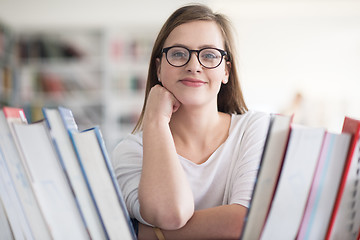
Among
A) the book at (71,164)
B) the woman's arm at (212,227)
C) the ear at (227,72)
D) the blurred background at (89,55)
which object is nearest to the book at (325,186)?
the woman's arm at (212,227)

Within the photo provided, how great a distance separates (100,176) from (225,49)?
2.28 ft

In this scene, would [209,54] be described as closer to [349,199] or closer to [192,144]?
[192,144]

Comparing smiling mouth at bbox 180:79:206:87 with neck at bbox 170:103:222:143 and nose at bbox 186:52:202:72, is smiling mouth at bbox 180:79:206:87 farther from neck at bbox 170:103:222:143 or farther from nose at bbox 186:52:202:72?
neck at bbox 170:103:222:143

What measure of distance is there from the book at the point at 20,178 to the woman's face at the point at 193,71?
0.48 meters

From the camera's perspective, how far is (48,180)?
491 millimetres

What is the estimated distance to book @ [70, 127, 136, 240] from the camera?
471mm

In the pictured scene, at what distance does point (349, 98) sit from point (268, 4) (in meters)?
2.06

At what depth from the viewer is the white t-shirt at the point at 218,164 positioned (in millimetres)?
883

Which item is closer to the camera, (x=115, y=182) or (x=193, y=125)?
(x=115, y=182)

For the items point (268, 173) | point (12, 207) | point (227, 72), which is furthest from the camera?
point (227, 72)

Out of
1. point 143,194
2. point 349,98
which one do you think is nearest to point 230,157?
point 143,194

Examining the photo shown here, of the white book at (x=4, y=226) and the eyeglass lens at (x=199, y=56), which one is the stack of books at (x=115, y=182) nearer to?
the white book at (x=4, y=226)

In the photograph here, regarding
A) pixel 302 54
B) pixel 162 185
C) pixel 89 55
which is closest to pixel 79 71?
pixel 89 55

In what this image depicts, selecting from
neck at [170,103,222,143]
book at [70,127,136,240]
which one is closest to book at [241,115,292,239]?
book at [70,127,136,240]
